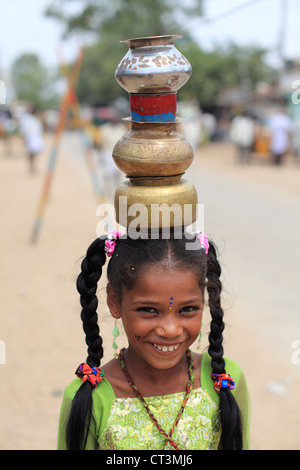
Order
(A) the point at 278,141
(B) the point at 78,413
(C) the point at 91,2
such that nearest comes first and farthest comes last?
(B) the point at 78,413, (A) the point at 278,141, (C) the point at 91,2

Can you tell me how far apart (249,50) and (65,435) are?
107 feet

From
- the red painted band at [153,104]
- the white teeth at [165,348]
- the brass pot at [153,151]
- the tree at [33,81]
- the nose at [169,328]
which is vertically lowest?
the white teeth at [165,348]

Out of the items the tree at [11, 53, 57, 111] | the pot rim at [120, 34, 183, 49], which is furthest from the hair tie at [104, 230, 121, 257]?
the tree at [11, 53, 57, 111]

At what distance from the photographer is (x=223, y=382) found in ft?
5.29

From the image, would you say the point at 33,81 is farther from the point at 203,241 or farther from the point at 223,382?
the point at 223,382

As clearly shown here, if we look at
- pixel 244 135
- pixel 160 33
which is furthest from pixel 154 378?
pixel 160 33

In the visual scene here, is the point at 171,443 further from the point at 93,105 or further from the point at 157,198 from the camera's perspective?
the point at 93,105

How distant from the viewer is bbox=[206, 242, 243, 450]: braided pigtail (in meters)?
1.60

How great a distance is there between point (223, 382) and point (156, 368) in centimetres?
21

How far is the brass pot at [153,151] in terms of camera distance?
55.8 inches

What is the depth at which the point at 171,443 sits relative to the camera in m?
1.56

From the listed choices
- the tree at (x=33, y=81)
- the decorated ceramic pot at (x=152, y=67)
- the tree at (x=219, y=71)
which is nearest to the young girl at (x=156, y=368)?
the decorated ceramic pot at (x=152, y=67)

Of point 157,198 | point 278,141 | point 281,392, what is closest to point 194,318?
point 157,198

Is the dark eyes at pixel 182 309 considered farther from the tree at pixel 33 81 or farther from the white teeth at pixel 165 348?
the tree at pixel 33 81
